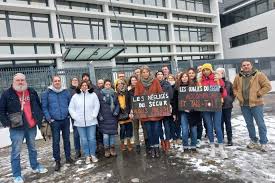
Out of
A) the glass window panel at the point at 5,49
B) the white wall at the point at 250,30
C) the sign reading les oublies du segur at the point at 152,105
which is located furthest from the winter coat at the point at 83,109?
the white wall at the point at 250,30

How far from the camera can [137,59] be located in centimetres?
2956

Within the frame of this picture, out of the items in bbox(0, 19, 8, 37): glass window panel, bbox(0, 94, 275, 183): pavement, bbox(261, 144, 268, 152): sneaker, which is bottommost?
bbox(0, 94, 275, 183): pavement

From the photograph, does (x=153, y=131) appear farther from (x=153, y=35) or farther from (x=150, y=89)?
(x=153, y=35)

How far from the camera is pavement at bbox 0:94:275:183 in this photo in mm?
4590

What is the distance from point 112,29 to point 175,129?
23041mm

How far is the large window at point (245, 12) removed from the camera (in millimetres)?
31266

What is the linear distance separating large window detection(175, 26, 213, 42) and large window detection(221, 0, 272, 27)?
3000 millimetres

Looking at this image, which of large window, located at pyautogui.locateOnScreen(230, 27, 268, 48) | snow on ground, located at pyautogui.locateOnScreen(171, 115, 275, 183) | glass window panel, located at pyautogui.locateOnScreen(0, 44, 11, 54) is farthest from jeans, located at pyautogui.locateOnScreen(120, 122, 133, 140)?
large window, located at pyautogui.locateOnScreen(230, 27, 268, 48)

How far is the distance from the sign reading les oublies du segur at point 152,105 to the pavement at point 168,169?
94 centimetres

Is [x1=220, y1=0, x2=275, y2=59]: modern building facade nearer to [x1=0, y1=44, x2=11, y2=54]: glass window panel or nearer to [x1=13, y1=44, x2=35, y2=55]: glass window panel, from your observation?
[x1=13, y1=44, x2=35, y2=55]: glass window panel

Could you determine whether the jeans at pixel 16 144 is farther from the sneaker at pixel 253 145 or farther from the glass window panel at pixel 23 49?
the glass window panel at pixel 23 49

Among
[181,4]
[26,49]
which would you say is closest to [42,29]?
[26,49]

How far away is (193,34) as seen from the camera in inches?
1395

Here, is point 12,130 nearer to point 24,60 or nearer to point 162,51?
point 24,60
